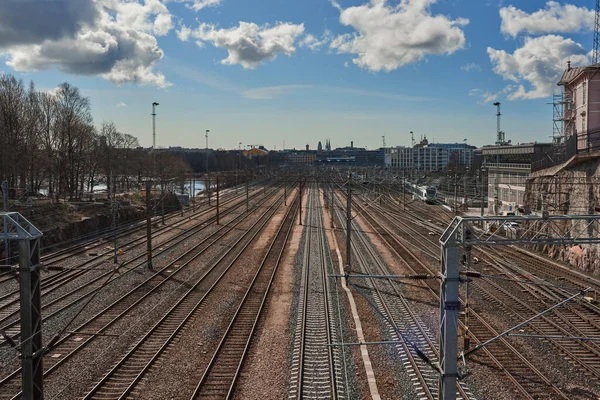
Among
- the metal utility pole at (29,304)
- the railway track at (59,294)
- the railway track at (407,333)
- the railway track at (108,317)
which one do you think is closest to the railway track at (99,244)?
the railway track at (59,294)

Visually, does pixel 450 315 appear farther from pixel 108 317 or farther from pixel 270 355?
pixel 108 317

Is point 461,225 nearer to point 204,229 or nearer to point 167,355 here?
point 167,355

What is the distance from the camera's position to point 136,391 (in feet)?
31.1

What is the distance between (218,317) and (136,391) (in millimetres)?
4674

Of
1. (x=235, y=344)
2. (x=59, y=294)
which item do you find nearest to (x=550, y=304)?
(x=235, y=344)

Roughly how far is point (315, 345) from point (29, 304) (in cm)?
662

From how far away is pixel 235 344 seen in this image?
11914 millimetres

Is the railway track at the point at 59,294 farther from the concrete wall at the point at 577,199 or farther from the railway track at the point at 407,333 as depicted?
the concrete wall at the point at 577,199

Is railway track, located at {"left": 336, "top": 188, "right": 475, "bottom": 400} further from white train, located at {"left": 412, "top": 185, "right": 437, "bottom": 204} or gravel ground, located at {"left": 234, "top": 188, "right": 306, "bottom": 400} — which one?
white train, located at {"left": 412, "top": 185, "right": 437, "bottom": 204}

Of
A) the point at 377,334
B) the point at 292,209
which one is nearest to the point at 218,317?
the point at 377,334

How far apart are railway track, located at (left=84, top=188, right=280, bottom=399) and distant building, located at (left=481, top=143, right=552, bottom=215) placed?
1704cm

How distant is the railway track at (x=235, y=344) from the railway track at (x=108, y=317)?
7.80 feet

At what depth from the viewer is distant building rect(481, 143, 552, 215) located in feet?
102

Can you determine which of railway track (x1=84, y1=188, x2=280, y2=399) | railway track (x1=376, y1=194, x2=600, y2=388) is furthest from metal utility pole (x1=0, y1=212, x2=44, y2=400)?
railway track (x1=376, y1=194, x2=600, y2=388)
